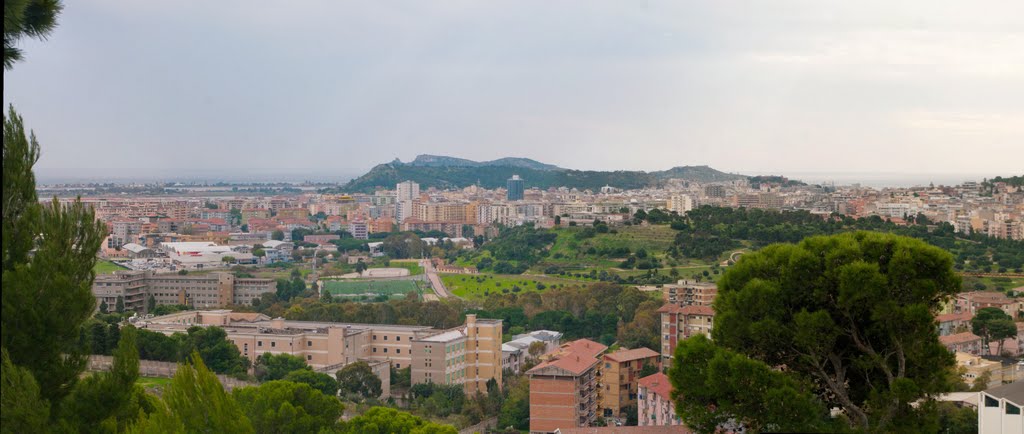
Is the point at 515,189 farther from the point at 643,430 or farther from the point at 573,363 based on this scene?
the point at 643,430

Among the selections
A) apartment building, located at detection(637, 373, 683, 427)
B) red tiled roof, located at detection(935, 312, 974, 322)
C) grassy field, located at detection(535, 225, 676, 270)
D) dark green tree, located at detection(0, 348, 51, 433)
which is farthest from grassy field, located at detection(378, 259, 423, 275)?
dark green tree, located at detection(0, 348, 51, 433)

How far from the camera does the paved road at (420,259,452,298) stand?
22.2m

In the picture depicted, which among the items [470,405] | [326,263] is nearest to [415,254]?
[326,263]

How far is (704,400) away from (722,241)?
58.4 feet

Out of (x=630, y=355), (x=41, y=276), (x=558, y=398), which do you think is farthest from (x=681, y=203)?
(x=41, y=276)

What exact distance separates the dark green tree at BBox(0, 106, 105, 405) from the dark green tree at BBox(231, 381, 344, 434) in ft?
8.29

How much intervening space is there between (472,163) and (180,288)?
57.0 m

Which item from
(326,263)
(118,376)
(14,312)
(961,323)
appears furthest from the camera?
(326,263)

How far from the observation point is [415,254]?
3303cm

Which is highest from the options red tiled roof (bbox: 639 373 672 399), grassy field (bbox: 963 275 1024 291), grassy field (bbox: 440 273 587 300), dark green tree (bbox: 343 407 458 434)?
dark green tree (bbox: 343 407 458 434)

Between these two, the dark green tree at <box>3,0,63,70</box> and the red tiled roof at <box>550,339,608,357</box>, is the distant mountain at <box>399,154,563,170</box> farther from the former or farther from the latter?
the dark green tree at <box>3,0,63,70</box>

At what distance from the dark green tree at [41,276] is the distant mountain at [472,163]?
229 ft

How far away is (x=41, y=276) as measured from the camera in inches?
121

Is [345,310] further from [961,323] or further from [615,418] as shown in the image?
[961,323]
